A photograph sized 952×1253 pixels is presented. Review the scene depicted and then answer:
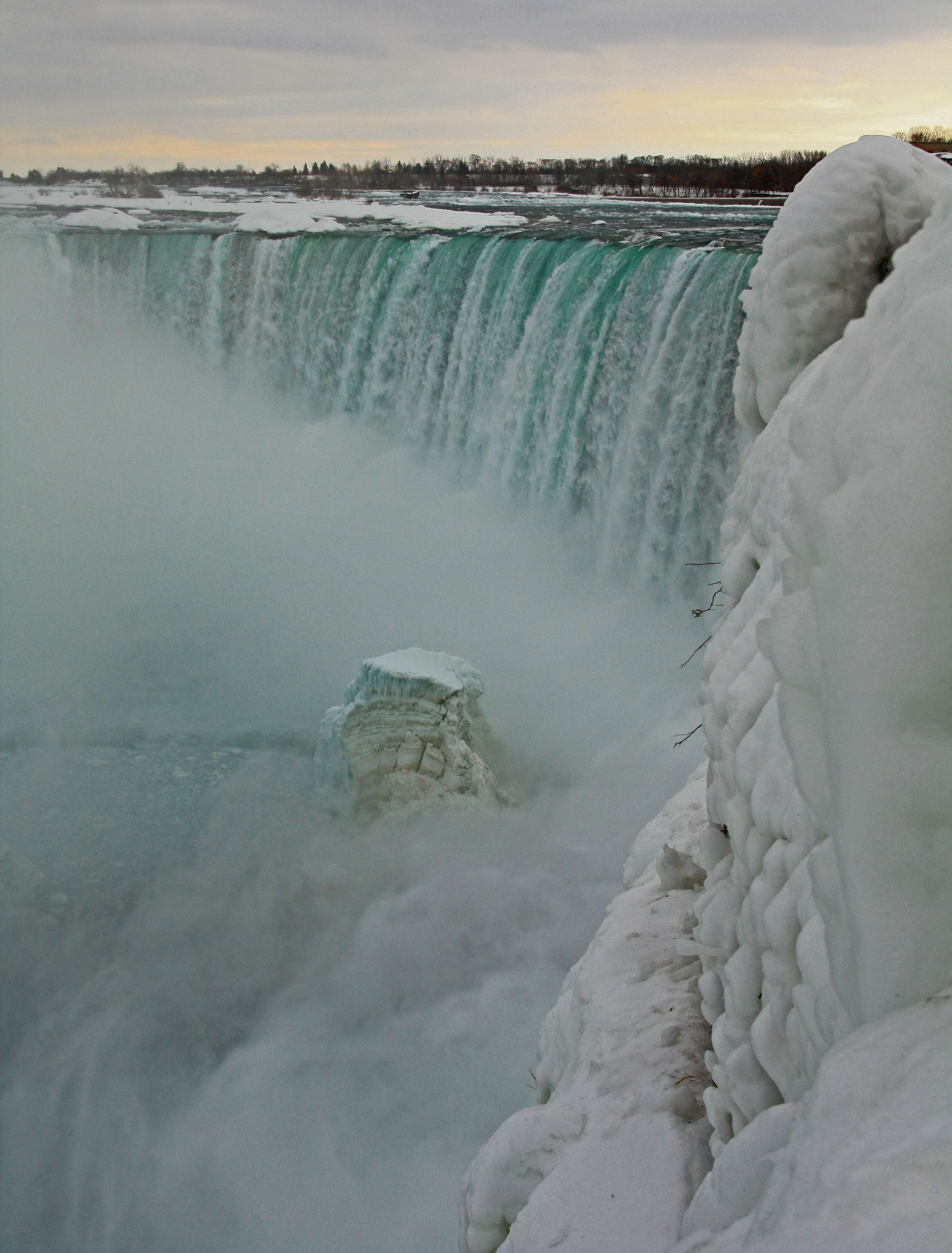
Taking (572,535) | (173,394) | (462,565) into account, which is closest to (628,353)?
(572,535)

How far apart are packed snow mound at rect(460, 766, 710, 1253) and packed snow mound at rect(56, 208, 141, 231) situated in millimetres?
18760

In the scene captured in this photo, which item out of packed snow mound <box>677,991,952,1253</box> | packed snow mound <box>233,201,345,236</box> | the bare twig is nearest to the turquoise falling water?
packed snow mound <box>233,201,345,236</box>

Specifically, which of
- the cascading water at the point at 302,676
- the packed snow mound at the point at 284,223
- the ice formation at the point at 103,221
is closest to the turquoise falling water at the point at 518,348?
the cascading water at the point at 302,676

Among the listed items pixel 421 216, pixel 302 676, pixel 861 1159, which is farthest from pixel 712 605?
pixel 421 216

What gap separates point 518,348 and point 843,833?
1097 centimetres

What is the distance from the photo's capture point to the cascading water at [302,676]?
198 inches

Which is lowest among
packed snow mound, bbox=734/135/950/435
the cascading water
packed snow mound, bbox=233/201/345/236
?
the cascading water

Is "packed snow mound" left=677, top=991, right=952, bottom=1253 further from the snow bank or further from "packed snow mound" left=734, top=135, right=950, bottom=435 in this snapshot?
the snow bank

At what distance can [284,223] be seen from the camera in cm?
1653

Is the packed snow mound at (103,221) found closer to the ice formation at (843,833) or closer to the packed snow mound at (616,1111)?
the packed snow mound at (616,1111)

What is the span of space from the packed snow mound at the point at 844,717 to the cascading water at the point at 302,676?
3.27 metres

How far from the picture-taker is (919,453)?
3.54 ft

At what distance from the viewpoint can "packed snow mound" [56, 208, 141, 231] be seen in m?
18.6

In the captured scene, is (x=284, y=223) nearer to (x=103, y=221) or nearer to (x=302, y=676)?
(x=103, y=221)
